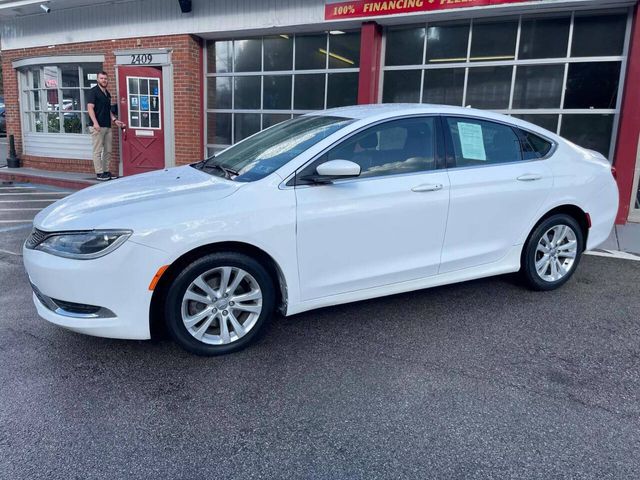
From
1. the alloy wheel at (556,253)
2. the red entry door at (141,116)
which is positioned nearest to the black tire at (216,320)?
the alloy wheel at (556,253)

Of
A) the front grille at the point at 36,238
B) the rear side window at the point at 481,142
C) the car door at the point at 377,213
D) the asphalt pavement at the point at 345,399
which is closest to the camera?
the asphalt pavement at the point at 345,399

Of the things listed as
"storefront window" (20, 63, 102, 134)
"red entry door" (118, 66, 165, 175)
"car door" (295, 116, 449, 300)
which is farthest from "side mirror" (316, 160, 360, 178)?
Result: "storefront window" (20, 63, 102, 134)

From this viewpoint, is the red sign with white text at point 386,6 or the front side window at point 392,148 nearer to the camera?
the front side window at point 392,148

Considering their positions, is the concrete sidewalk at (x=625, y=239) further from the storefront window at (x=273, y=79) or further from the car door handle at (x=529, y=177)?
the storefront window at (x=273, y=79)

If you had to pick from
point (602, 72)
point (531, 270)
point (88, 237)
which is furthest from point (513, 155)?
point (602, 72)

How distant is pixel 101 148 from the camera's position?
10.7 metres

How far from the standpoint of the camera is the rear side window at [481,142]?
4.08 m

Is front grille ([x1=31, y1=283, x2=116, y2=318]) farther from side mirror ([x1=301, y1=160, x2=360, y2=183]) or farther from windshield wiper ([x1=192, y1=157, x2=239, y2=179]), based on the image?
side mirror ([x1=301, y1=160, x2=360, y2=183])

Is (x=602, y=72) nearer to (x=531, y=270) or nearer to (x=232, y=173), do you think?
(x=531, y=270)

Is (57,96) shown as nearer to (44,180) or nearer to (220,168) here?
(44,180)

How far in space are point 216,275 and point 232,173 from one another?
806 mm

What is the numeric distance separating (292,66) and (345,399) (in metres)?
8.13

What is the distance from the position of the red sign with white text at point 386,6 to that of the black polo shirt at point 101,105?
4.76 meters

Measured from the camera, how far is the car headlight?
3012mm
